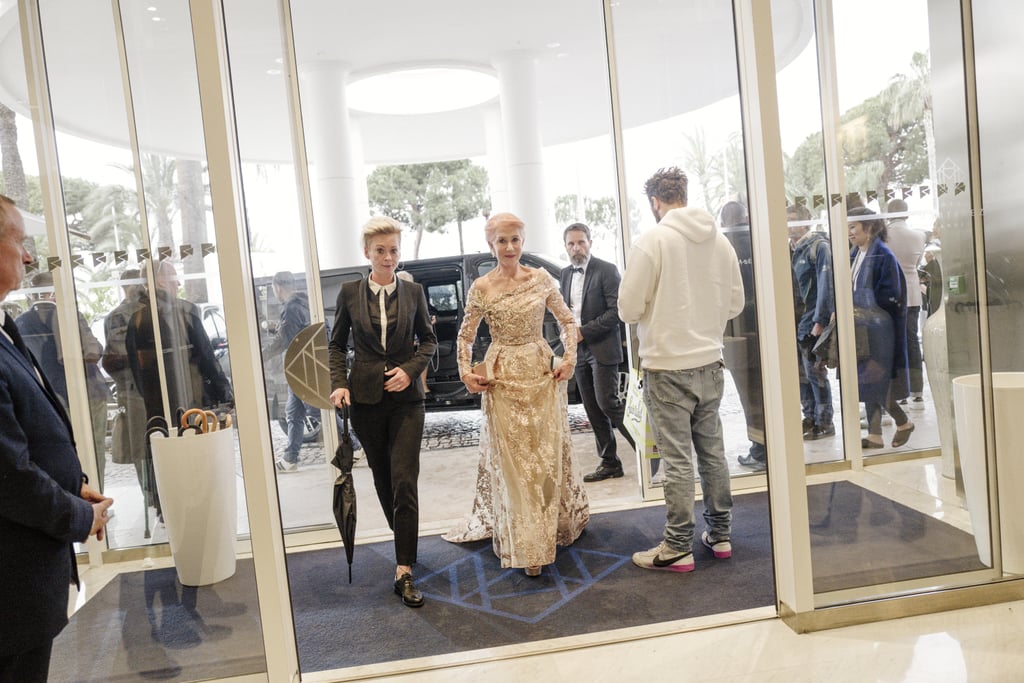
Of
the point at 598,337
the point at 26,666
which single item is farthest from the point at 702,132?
the point at 26,666

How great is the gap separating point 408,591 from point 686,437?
Result: 1.35 metres

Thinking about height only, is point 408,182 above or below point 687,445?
above

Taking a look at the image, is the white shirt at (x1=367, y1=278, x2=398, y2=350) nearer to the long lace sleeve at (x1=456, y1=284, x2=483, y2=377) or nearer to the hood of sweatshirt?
the long lace sleeve at (x1=456, y1=284, x2=483, y2=377)

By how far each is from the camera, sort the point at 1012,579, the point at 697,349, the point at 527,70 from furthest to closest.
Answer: the point at 527,70 → the point at 697,349 → the point at 1012,579

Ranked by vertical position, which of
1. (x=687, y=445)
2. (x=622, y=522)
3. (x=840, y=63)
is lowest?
(x=622, y=522)

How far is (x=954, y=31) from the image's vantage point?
265 cm

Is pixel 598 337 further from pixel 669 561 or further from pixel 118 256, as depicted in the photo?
pixel 118 256

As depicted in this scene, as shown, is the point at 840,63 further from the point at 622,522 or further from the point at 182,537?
the point at 182,537

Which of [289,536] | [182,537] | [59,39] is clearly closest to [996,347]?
[182,537]

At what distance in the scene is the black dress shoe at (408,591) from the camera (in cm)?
298

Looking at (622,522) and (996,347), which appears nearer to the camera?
(996,347)

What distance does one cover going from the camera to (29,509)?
1.51 meters

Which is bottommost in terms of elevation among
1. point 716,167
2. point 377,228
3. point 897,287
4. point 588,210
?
point 897,287

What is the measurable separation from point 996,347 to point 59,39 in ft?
11.5
